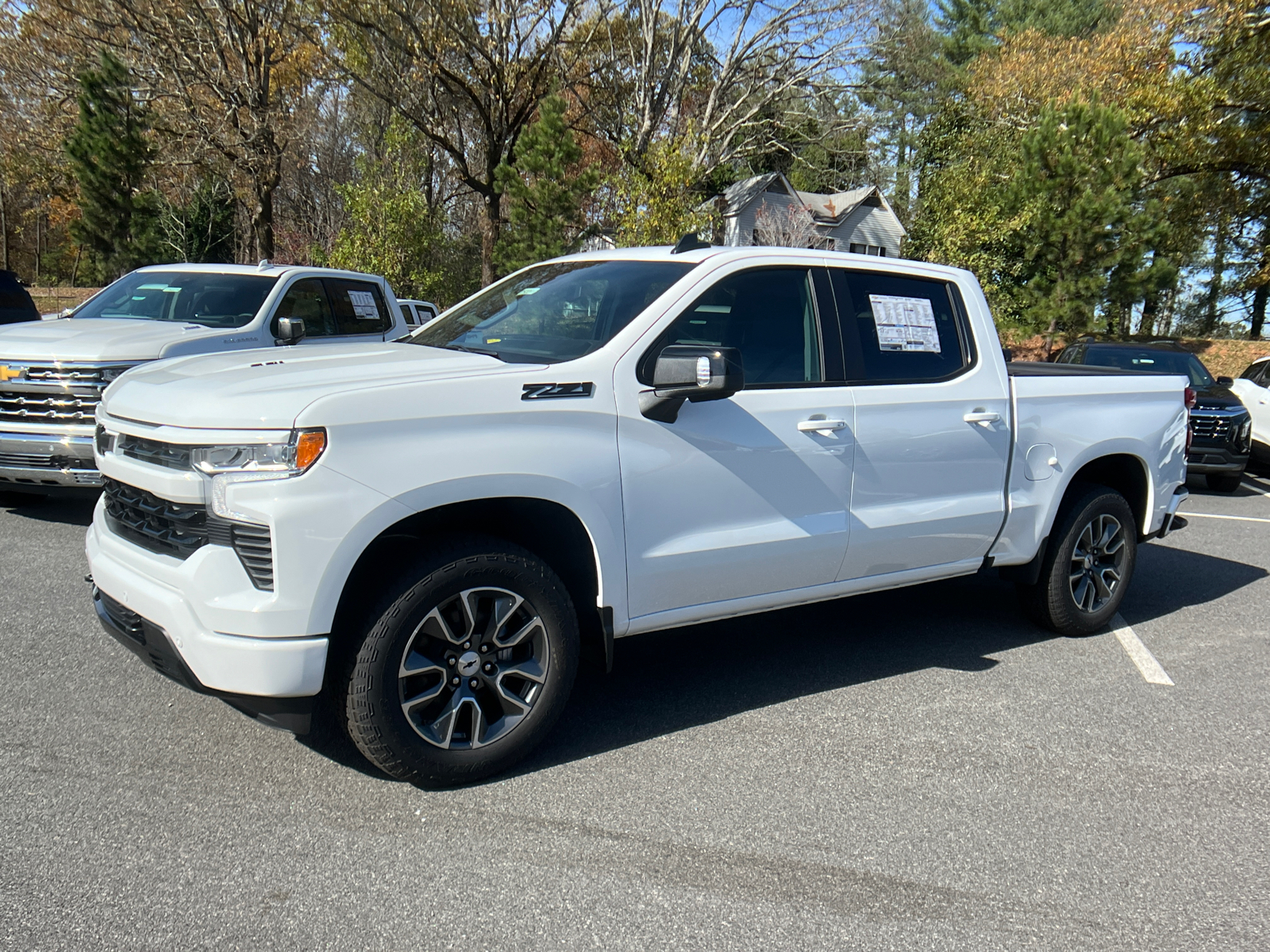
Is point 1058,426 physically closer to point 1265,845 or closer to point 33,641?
point 1265,845

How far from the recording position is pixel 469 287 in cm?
3391

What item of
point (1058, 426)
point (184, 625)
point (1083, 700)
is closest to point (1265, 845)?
point (1083, 700)

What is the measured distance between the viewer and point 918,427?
449 centimetres

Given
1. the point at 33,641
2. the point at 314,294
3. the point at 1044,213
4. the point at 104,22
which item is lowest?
the point at 33,641

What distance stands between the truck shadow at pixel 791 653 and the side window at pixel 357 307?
5.16 metres

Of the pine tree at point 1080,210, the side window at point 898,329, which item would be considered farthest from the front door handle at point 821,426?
the pine tree at point 1080,210

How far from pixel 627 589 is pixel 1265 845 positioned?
2353mm

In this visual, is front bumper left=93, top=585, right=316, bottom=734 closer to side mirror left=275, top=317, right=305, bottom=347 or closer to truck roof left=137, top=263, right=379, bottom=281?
side mirror left=275, top=317, right=305, bottom=347

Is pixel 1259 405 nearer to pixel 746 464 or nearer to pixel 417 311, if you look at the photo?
pixel 746 464

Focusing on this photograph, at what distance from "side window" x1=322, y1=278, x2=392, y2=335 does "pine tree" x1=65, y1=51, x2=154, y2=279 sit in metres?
22.5

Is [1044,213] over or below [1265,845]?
over

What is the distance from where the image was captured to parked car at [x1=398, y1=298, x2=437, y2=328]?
1598 cm

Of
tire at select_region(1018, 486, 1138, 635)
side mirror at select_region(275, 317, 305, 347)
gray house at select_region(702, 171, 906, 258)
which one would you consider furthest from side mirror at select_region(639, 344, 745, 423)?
gray house at select_region(702, 171, 906, 258)

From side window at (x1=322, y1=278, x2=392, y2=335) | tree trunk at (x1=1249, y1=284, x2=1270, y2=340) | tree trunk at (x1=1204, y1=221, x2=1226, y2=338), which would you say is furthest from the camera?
tree trunk at (x1=1204, y1=221, x2=1226, y2=338)
